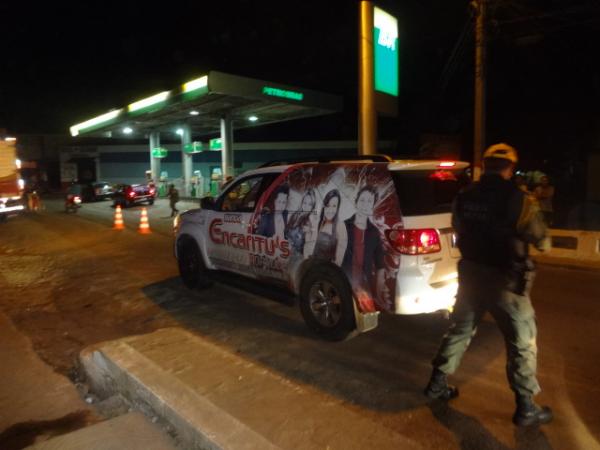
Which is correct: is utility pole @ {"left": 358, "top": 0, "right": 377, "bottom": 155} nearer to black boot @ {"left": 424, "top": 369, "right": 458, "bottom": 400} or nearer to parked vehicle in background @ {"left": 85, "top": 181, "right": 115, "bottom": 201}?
black boot @ {"left": 424, "top": 369, "right": 458, "bottom": 400}

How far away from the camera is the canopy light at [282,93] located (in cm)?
2194

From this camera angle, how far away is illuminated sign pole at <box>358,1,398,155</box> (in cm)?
1319

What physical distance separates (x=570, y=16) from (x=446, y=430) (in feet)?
46.5

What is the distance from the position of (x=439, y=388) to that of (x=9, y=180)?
20224 millimetres

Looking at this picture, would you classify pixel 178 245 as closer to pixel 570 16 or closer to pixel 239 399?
pixel 239 399

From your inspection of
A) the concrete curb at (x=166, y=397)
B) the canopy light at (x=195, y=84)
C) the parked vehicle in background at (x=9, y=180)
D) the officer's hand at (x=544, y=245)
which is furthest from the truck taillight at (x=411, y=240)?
the parked vehicle in background at (x=9, y=180)

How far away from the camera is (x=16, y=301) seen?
8.08 meters

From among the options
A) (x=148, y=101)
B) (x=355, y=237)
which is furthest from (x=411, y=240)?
(x=148, y=101)

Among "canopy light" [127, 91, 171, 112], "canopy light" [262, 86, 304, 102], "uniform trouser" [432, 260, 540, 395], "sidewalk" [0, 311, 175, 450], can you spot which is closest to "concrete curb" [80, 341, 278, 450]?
"sidewalk" [0, 311, 175, 450]

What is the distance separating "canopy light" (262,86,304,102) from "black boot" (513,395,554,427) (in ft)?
64.1

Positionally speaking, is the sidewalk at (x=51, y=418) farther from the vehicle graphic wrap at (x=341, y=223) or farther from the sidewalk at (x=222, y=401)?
the vehicle graphic wrap at (x=341, y=223)

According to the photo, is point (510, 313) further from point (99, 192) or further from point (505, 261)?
point (99, 192)

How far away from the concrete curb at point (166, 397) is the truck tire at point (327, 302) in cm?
196

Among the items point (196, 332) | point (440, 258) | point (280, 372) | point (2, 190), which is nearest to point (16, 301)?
point (196, 332)
